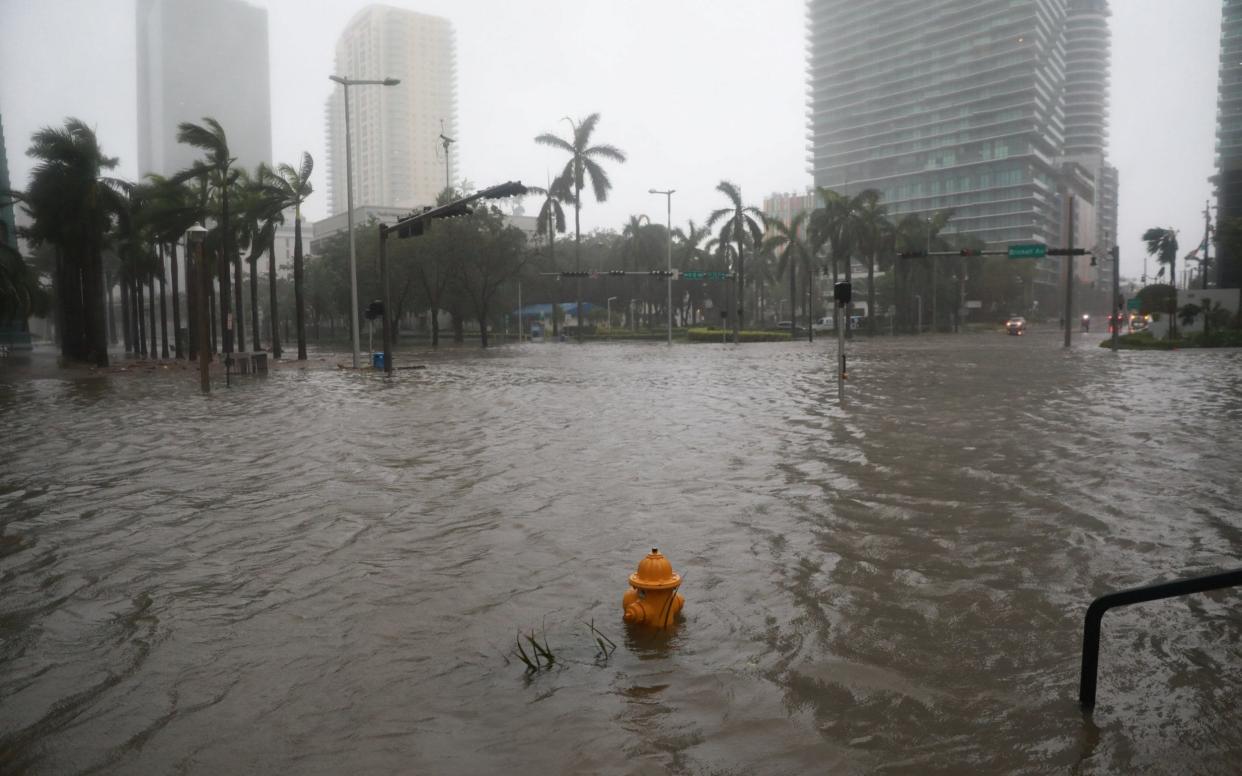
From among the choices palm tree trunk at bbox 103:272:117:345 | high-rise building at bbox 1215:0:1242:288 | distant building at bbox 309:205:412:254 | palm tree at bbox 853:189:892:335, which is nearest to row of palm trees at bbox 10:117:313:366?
palm tree trunk at bbox 103:272:117:345

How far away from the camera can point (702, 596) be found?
580cm

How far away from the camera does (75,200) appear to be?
35.0 metres

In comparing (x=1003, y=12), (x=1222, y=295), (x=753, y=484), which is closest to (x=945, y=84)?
(x=1003, y=12)

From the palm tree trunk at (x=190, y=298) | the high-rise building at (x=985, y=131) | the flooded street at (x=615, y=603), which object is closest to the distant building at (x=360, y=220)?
the palm tree trunk at (x=190, y=298)

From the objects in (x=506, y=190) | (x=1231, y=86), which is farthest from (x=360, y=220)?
(x=1231, y=86)

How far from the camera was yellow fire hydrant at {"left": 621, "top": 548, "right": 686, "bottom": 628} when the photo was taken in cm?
504

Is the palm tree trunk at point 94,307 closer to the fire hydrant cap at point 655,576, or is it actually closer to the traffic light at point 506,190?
the traffic light at point 506,190

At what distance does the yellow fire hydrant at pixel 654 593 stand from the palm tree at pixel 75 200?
37.0 meters

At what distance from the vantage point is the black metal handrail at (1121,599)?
10.5 feet

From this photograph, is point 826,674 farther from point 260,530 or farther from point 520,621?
point 260,530

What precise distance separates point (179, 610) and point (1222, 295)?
211ft

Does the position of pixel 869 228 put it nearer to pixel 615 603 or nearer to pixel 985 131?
pixel 615 603

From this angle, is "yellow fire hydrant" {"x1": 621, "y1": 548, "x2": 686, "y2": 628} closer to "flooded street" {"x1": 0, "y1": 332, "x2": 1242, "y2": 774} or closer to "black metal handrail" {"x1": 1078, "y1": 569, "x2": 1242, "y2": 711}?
"flooded street" {"x1": 0, "y1": 332, "x2": 1242, "y2": 774}

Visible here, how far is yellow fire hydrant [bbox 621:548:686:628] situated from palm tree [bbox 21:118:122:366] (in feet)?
122
